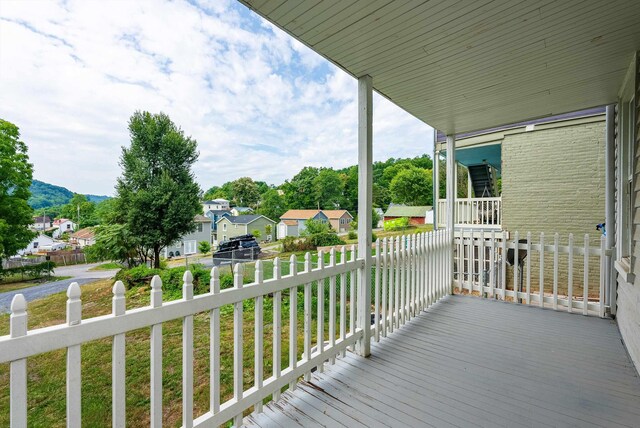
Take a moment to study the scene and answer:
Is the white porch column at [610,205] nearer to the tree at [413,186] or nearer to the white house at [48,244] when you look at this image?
the white house at [48,244]

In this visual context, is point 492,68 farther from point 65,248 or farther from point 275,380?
point 65,248

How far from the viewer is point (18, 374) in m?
0.88

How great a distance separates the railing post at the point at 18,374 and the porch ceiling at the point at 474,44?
1799 millimetres

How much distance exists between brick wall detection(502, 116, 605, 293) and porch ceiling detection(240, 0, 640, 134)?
3.63 metres

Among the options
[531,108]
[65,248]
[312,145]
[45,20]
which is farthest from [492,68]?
[312,145]

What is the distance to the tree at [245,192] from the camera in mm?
35594

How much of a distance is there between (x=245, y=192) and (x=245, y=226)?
12067 millimetres

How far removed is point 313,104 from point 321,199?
40.3 ft

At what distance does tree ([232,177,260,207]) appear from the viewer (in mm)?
35594

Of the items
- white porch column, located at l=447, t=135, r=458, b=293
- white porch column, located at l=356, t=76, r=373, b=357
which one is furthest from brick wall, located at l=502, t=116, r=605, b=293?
white porch column, located at l=356, t=76, r=373, b=357

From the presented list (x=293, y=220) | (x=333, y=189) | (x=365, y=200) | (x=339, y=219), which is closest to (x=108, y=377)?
(x=365, y=200)

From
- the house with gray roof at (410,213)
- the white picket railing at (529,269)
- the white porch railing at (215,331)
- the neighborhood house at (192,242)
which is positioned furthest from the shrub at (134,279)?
the house with gray roof at (410,213)

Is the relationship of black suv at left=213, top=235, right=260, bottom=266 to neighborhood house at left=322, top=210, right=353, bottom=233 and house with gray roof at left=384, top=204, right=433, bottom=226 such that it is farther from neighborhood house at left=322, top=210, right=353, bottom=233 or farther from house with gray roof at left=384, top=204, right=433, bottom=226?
house with gray roof at left=384, top=204, right=433, bottom=226

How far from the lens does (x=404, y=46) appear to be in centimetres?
205
